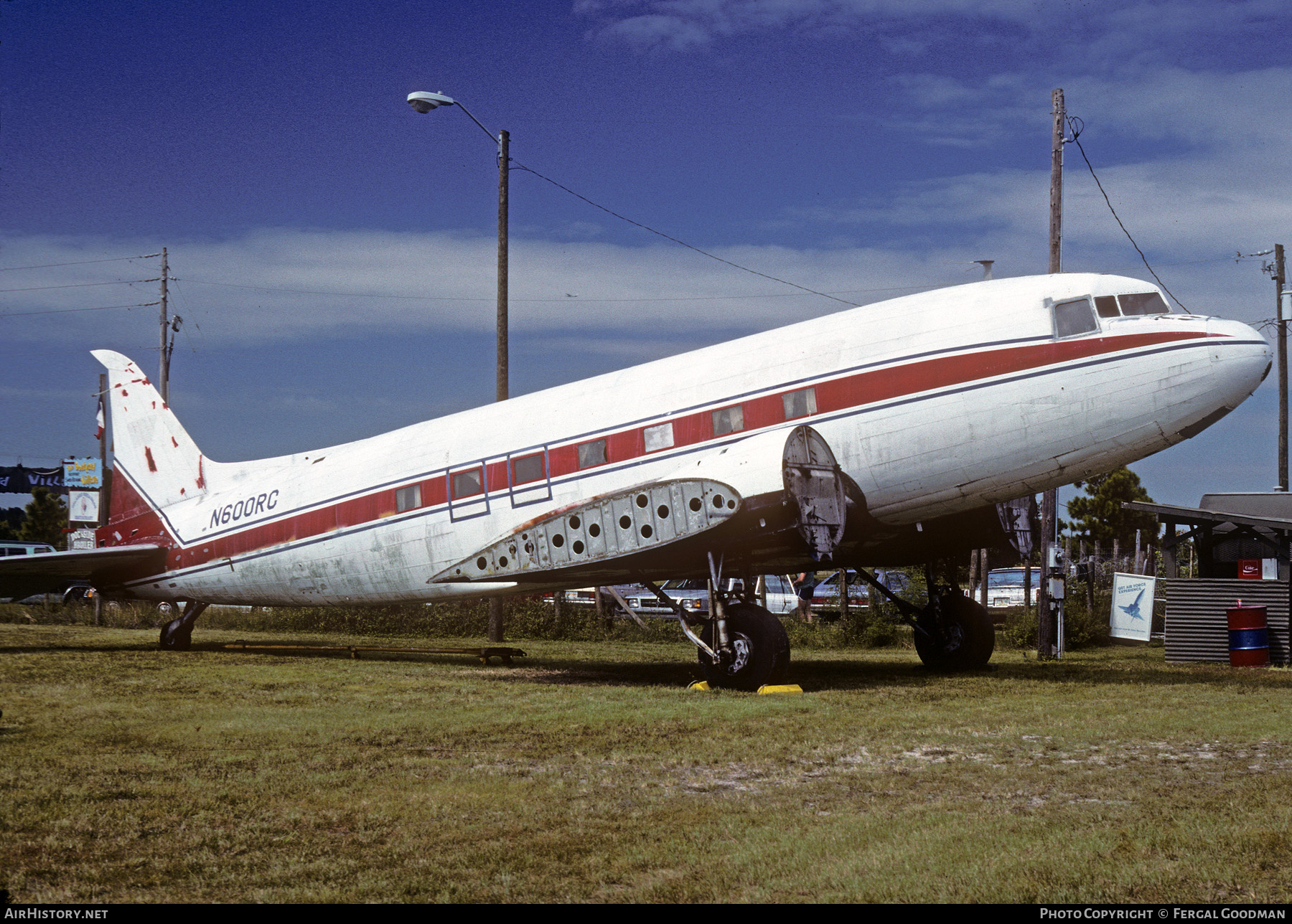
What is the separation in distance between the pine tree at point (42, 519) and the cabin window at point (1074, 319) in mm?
68846

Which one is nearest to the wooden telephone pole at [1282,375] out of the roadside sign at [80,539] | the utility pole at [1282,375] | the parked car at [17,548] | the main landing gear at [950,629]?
the utility pole at [1282,375]

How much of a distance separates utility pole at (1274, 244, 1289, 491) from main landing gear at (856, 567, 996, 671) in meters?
27.6

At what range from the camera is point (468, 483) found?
1841 cm

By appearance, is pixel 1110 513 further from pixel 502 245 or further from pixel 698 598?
pixel 502 245

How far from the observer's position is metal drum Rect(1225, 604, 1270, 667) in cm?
1977

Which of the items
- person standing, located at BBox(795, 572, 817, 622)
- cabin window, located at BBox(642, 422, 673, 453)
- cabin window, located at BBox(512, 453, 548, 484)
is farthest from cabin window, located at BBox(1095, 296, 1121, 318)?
person standing, located at BBox(795, 572, 817, 622)

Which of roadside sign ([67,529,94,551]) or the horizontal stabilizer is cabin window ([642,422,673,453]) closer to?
the horizontal stabilizer

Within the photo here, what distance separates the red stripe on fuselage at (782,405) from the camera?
14086 mm

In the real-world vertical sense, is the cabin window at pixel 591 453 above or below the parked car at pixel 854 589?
above

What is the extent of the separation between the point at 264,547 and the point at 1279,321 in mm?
39990

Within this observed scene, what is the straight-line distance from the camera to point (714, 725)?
11789mm

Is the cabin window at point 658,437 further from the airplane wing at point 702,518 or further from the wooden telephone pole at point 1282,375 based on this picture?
the wooden telephone pole at point 1282,375

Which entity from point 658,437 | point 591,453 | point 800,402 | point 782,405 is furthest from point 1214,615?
point 591,453

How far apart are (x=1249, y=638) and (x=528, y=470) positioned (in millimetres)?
13046
